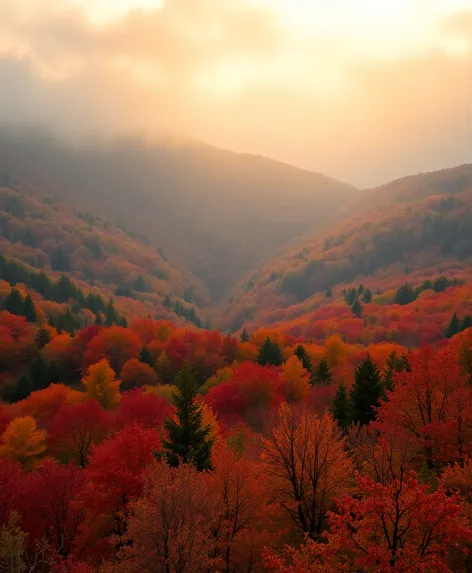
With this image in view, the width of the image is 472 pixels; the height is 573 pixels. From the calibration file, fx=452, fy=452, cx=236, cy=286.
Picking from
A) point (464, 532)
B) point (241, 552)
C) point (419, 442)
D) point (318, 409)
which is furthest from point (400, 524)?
point (318, 409)

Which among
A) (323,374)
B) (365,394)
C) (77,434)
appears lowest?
(323,374)

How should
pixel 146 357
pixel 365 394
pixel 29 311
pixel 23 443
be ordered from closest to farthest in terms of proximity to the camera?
pixel 365 394 → pixel 23 443 → pixel 146 357 → pixel 29 311

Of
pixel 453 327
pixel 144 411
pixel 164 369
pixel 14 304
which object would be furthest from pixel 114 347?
pixel 453 327

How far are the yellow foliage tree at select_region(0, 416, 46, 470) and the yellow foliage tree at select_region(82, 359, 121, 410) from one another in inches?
847

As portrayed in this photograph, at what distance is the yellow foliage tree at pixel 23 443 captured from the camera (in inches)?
2515

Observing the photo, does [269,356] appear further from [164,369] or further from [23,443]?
[23,443]

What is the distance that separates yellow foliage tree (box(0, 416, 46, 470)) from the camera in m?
63.9

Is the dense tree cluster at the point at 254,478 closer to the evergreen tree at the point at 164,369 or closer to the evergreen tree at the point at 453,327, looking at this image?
the evergreen tree at the point at 164,369

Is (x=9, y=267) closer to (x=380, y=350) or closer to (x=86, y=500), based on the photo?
(x=380, y=350)

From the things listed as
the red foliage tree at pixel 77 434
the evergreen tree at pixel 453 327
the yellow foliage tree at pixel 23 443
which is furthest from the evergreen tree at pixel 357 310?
the yellow foliage tree at pixel 23 443

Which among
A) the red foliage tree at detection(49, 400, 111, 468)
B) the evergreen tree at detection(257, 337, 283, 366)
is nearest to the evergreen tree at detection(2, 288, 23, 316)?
the red foliage tree at detection(49, 400, 111, 468)

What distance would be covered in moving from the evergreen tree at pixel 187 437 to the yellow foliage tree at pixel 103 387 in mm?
52973

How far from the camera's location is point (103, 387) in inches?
3467

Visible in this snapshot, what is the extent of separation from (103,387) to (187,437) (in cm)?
5490
